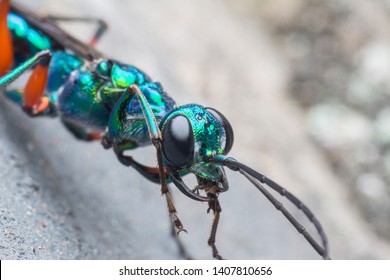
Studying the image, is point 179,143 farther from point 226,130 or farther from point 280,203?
point 280,203

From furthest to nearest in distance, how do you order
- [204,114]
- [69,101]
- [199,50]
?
1. [199,50]
2. [69,101]
3. [204,114]

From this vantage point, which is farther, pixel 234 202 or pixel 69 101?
pixel 234 202

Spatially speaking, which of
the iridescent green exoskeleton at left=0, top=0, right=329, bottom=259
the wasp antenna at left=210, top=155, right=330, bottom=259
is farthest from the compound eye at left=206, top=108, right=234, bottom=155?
the wasp antenna at left=210, top=155, right=330, bottom=259

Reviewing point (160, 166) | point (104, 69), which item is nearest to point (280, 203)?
point (160, 166)

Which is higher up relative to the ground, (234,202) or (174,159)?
(234,202)
